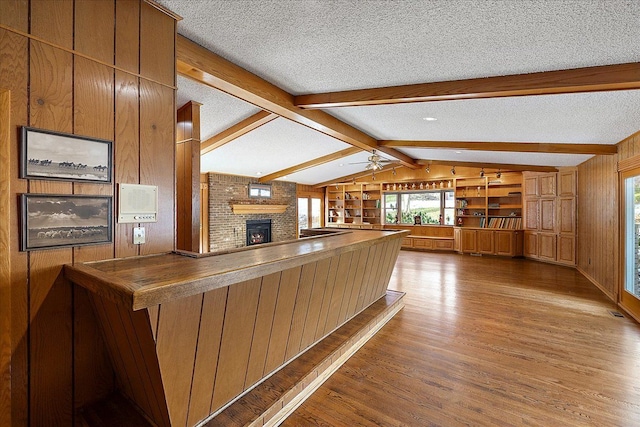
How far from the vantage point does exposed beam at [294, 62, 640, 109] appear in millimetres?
2260

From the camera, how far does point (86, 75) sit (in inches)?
65.7

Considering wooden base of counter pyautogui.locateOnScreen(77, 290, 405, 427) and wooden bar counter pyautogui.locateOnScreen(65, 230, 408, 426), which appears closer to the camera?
wooden bar counter pyautogui.locateOnScreen(65, 230, 408, 426)

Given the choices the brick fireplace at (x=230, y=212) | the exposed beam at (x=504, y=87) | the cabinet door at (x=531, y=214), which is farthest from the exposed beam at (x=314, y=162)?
the cabinet door at (x=531, y=214)

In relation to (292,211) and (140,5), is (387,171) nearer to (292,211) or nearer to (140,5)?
(292,211)

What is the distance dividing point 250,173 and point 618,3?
24.4ft

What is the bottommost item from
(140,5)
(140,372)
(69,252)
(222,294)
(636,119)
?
(140,372)

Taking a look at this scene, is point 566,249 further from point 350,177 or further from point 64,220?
point 64,220

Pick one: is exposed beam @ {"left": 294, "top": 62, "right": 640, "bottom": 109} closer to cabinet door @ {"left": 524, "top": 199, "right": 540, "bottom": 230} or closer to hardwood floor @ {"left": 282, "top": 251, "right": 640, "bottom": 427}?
hardwood floor @ {"left": 282, "top": 251, "right": 640, "bottom": 427}

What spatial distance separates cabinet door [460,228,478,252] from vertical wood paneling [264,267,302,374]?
7.73 m

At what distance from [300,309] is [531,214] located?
24.9 feet

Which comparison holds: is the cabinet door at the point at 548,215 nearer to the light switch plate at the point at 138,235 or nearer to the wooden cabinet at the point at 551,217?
the wooden cabinet at the point at 551,217

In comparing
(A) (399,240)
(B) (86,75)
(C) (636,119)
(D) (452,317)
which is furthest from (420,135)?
(B) (86,75)

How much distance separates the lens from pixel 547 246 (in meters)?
7.11

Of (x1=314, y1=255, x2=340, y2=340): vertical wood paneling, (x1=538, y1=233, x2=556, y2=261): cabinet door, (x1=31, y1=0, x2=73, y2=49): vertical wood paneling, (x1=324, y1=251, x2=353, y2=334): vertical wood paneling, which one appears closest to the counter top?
(x1=314, y1=255, x2=340, y2=340): vertical wood paneling
